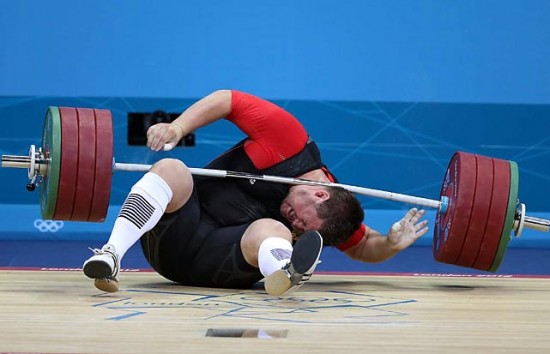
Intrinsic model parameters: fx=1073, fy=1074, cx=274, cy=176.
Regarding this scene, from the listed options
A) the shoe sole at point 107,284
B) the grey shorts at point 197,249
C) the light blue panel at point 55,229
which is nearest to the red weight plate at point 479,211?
the grey shorts at point 197,249

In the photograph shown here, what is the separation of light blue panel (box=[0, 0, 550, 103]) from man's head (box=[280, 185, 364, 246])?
2585 mm

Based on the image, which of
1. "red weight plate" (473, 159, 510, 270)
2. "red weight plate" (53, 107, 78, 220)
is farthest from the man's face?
"red weight plate" (53, 107, 78, 220)

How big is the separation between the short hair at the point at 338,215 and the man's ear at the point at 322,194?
11 millimetres

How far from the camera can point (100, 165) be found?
3566mm

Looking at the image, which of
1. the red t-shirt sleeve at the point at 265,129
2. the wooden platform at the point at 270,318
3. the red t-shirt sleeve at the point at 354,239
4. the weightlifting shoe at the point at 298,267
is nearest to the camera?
the wooden platform at the point at 270,318

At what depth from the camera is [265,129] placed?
12.6ft

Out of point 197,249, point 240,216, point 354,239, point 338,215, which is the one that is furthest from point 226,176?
point 354,239

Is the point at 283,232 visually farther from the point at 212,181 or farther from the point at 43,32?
the point at 43,32

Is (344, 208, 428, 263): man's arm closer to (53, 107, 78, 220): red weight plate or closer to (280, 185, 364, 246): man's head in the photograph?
(280, 185, 364, 246): man's head

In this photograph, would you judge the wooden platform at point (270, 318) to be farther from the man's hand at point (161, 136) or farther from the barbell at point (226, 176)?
the man's hand at point (161, 136)

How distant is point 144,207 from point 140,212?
0.02 meters

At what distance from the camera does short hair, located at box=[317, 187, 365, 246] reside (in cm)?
368

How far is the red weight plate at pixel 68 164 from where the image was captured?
11.6 ft

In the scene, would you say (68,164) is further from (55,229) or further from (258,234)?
(55,229)
